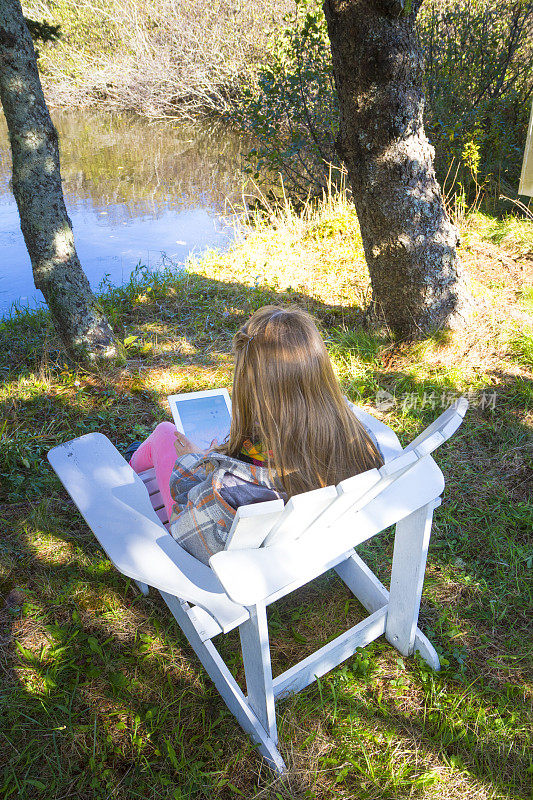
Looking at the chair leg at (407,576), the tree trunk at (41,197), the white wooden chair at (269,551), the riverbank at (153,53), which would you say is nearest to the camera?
the white wooden chair at (269,551)

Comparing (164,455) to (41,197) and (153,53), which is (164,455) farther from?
(153,53)

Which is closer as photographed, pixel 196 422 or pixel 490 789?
pixel 490 789

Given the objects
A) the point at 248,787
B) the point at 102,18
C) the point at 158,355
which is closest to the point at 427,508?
the point at 248,787

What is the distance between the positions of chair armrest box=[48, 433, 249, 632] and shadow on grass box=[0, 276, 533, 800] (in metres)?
0.52

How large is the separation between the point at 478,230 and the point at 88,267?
3955 millimetres

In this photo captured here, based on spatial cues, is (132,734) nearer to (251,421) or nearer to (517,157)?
(251,421)

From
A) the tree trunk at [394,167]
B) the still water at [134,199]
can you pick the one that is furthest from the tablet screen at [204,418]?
the still water at [134,199]

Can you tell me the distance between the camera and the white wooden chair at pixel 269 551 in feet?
3.65

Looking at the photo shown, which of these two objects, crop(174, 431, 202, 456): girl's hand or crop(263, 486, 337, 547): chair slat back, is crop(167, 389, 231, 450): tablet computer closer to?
crop(174, 431, 202, 456): girl's hand

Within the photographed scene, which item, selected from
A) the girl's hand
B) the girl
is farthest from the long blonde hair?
the girl's hand

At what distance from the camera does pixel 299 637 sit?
6.24 ft

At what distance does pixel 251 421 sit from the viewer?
4.46 ft

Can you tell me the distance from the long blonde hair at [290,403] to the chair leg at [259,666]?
0.33 m

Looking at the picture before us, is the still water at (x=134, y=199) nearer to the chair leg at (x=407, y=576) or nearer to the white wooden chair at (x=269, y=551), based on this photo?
the white wooden chair at (x=269, y=551)
